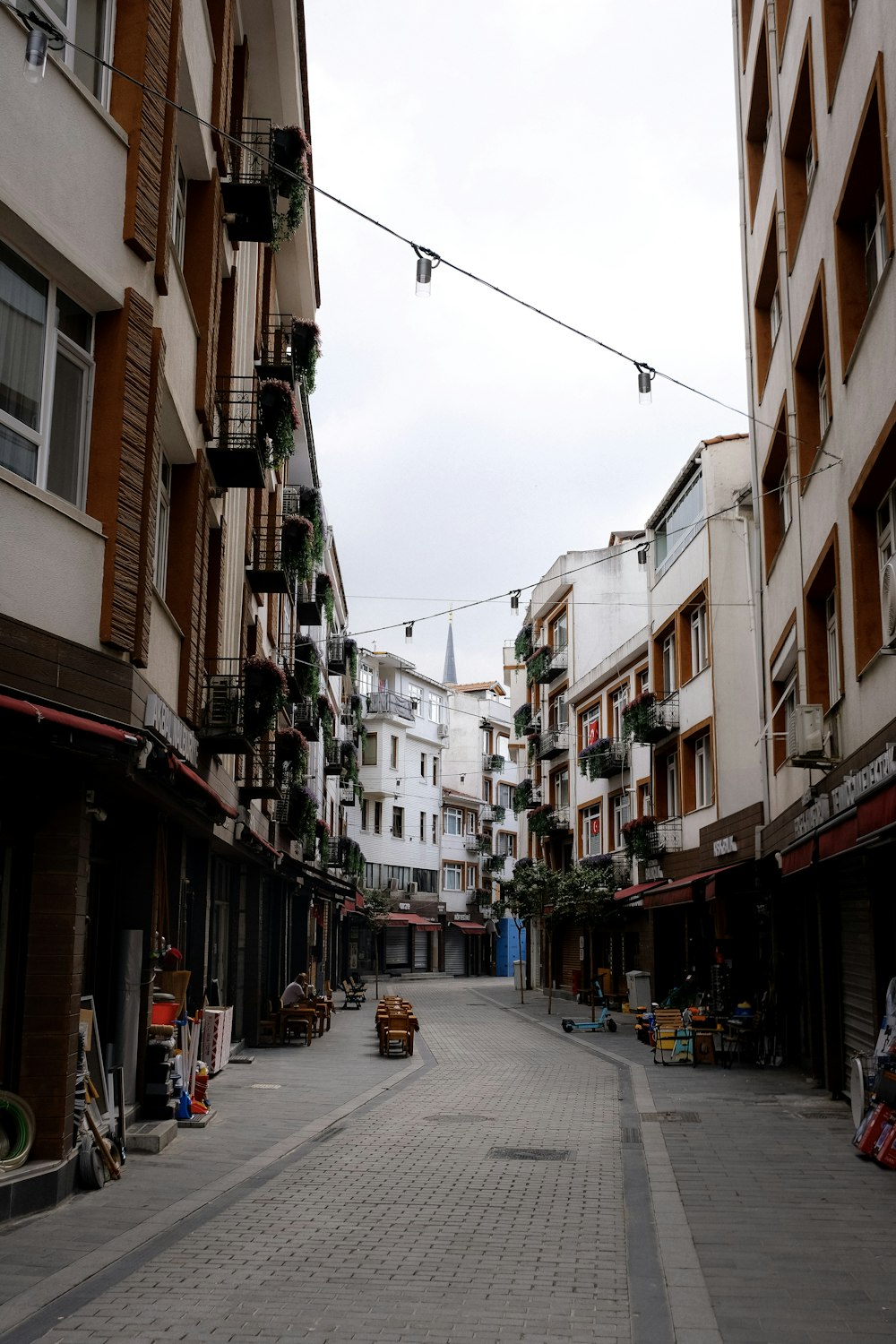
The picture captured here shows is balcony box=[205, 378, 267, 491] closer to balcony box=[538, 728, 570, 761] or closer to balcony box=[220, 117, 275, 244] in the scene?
balcony box=[220, 117, 275, 244]

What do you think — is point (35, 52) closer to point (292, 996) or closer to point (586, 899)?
point (292, 996)

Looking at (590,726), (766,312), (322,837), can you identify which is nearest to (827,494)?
(766,312)

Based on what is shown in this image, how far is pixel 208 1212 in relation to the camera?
369 inches

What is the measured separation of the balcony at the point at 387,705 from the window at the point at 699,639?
134ft

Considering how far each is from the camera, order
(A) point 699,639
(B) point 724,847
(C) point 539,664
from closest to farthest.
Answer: (B) point 724,847 → (A) point 699,639 → (C) point 539,664

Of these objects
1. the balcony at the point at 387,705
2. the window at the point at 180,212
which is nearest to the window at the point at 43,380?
the window at the point at 180,212

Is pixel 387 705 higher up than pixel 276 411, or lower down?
higher up

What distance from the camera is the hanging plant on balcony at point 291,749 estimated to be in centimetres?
2150

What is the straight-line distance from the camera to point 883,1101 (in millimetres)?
11305

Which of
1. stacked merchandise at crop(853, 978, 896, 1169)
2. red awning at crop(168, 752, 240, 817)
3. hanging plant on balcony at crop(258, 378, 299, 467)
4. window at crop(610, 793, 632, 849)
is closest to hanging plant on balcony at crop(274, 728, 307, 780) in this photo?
hanging plant on balcony at crop(258, 378, 299, 467)

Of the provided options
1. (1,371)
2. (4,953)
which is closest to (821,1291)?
(4,953)

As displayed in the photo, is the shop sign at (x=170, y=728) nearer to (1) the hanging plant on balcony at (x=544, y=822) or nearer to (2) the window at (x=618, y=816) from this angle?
(2) the window at (x=618, y=816)

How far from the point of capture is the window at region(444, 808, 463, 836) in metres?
77.6

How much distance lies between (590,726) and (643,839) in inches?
457
